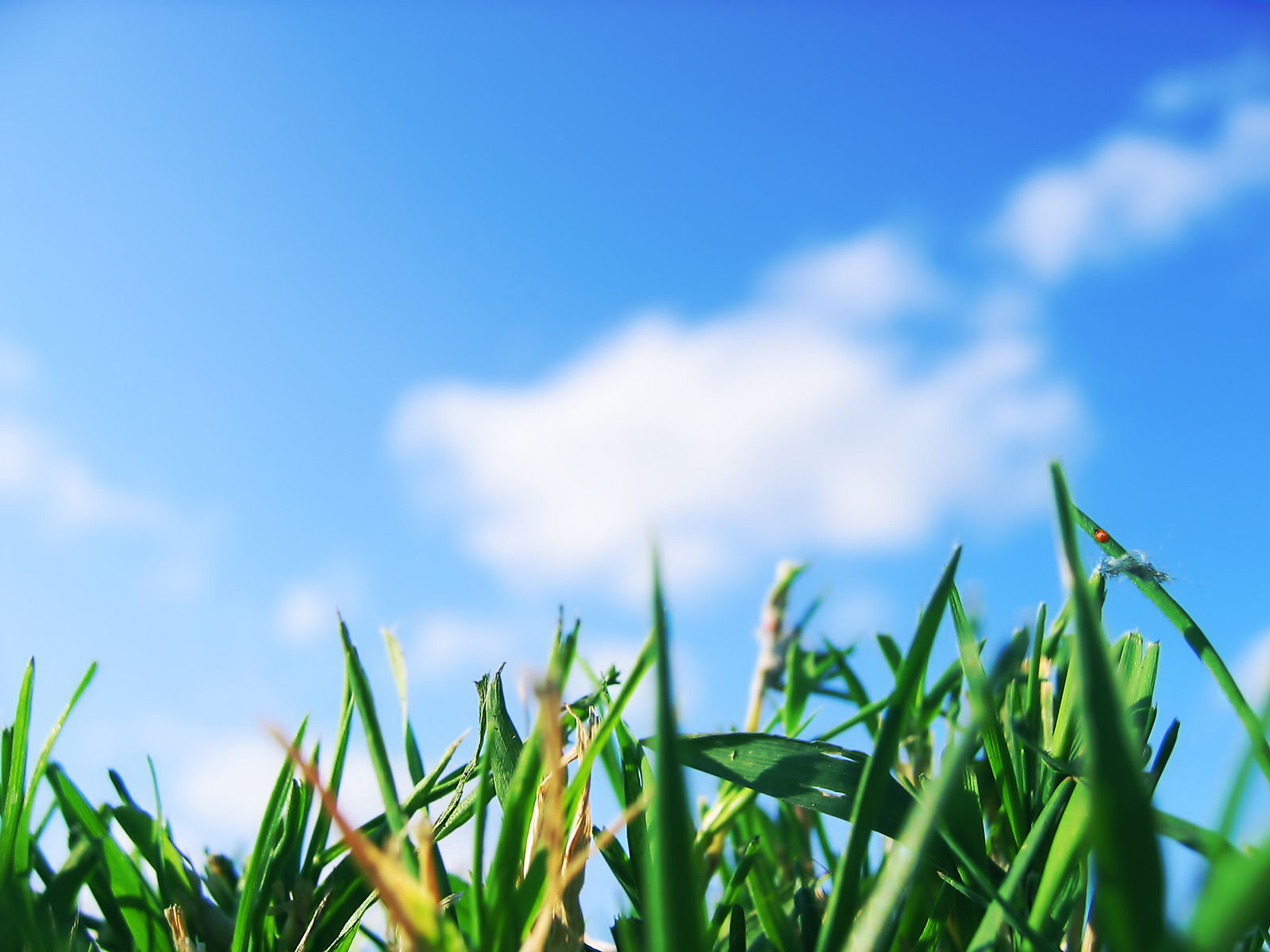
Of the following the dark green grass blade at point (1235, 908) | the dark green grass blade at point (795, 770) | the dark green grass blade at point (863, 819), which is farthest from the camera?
the dark green grass blade at point (795, 770)

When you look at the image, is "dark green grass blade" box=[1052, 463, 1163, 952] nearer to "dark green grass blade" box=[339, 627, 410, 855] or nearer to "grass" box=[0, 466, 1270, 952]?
"grass" box=[0, 466, 1270, 952]

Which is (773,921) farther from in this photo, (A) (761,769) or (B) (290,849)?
(B) (290,849)

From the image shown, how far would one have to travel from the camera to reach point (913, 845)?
0.62ft

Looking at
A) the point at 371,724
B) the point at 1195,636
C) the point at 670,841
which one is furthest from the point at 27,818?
the point at 1195,636

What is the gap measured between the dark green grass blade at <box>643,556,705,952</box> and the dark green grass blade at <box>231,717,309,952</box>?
0.79 feet

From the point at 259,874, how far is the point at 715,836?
299 mm

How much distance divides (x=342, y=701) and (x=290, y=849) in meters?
0.08

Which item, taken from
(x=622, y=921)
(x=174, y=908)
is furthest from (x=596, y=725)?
(x=174, y=908)

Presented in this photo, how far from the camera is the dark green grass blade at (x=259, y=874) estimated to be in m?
0.39

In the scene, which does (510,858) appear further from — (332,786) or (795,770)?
(332,786)

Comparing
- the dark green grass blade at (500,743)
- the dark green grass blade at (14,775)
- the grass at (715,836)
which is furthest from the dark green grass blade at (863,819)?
the dark green grass blade at (14,775)

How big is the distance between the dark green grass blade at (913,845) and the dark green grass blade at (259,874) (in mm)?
245

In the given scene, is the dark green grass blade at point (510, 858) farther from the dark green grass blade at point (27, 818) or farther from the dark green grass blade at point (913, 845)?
the dark green grass blade at point (27, 818)

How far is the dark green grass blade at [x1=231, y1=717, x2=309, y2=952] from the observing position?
39cm
